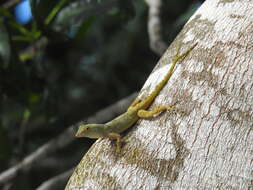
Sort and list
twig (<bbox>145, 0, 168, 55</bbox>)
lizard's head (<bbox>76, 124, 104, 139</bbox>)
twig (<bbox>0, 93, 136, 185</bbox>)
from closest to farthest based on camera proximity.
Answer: lizard's head (<bbox>76, 124, 104, 139</bbox>) → twig (<bbox>145, 0, 168, 55</bbox>) → twig (<bbox>0, 93, 136, 185</bbox>)

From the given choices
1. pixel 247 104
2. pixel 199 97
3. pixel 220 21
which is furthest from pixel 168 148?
pixel 220 21

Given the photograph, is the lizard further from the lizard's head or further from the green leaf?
the green leaf

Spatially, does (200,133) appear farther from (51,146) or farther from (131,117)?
(51,146)

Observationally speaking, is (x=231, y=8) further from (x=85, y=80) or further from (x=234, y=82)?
(x=85, y=80)

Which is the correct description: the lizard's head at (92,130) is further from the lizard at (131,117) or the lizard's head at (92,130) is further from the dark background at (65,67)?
the dark background at (65,67)

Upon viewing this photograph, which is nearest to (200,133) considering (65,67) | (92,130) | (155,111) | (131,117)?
(155,111)

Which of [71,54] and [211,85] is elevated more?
[211,85]

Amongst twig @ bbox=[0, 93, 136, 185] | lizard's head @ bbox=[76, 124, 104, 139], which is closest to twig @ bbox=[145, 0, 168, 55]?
twig @ bbox=[0, 93, 136, 185]
